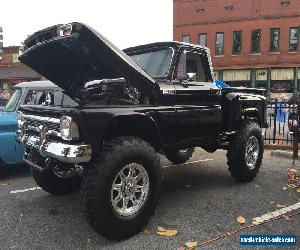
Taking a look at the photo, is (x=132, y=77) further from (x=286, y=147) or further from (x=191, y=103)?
(x=286, y=147)

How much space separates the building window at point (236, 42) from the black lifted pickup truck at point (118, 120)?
28540 mm

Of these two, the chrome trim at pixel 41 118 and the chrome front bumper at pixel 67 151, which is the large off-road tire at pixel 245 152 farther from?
the chrome trim at pixel 41 118

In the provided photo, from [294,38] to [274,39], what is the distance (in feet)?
5.64

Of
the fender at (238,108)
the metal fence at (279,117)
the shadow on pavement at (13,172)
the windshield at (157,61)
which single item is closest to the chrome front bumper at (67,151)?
the windshield at (157,61)

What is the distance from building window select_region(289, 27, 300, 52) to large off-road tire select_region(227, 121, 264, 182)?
27.9 metres

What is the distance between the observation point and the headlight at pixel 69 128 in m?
3.64

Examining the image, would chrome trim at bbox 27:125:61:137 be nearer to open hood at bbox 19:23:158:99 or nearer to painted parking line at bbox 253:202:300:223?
open hood at bbox 19:23:158:99

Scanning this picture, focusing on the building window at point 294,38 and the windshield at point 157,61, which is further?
the building window at point 294,38

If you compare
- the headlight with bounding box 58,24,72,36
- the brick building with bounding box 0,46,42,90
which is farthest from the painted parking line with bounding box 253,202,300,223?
the brick building with bounding box 0,46,42,90

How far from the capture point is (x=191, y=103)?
16.7ft

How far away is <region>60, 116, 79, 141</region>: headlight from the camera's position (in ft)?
12.0

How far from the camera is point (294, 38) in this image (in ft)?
102

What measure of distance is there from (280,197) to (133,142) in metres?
2.71

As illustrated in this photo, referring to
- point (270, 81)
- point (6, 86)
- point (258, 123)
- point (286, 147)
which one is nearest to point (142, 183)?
point (258, 123)
